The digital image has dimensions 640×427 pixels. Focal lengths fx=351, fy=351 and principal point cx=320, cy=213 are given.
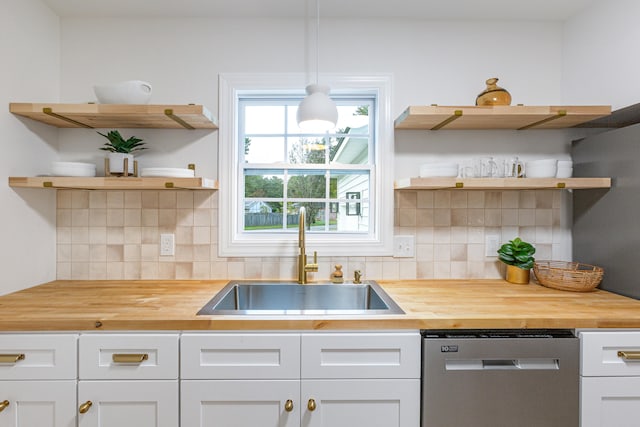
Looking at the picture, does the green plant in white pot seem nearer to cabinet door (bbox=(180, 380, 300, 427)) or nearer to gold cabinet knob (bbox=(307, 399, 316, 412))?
cabinet door (bbox=(180, 380, 300, 427))

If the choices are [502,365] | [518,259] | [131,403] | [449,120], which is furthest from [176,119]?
[518,259]

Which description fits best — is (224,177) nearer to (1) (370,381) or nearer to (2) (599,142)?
(1) (370,381)

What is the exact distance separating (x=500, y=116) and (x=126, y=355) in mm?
1924

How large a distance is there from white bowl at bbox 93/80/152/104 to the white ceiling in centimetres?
49

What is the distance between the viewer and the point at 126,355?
1.28 metres

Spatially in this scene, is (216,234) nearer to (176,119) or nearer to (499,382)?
(176,119)

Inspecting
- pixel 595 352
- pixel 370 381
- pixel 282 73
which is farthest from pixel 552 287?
pixel 282 73

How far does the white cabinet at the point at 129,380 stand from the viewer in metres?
1.28

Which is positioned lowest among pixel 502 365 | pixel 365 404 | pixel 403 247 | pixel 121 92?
pixel 365 404

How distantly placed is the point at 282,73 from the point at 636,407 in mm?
2161

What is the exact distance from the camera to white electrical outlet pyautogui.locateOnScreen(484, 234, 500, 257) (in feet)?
6.61

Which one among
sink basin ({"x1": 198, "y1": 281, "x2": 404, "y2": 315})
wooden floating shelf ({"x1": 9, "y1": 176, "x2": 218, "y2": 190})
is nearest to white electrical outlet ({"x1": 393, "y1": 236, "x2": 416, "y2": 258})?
sink basin ({"x1": 198, "y1": 281, "x2": 404, "y2": 315})

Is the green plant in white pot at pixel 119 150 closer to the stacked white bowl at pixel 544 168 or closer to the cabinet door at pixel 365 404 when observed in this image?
the cabinet door at pixel 365 404

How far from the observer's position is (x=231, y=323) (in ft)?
4.25
